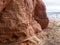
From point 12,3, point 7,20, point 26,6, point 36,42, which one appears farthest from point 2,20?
point 36,42

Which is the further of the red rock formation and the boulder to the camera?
the red rock formation

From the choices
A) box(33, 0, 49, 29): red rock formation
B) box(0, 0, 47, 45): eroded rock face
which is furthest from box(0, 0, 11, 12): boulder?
box(33, 0, 49, 29): red rock formation

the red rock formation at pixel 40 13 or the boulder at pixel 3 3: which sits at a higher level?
the boulder at pixel 3 3

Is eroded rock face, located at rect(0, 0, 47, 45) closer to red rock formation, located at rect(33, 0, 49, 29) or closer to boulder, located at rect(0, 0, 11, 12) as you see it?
boulder, located at rect(0, 0, 11, 12)

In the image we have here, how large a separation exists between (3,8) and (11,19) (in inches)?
7.2

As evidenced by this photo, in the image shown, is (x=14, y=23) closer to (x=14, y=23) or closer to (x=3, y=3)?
(x=14, y=23)

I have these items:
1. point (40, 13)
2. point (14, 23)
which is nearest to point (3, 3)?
point (14, 23)

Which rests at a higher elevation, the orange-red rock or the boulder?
the boulder

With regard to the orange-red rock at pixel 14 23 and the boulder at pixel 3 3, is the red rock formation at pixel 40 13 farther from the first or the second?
the boulder at pixel 3 3

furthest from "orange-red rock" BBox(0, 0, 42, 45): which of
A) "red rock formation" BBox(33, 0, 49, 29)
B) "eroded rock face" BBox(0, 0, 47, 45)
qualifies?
"red rock formation" BBox(33, 0, 49, 29)

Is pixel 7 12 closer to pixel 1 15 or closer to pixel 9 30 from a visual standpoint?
pixel 1 15

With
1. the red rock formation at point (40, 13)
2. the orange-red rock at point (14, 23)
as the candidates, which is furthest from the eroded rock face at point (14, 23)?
the red rock formation at point (40, 13)

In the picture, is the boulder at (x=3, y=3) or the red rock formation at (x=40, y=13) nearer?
the boulder at (x=3, y=3)

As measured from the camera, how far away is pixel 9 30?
7.22 feet
